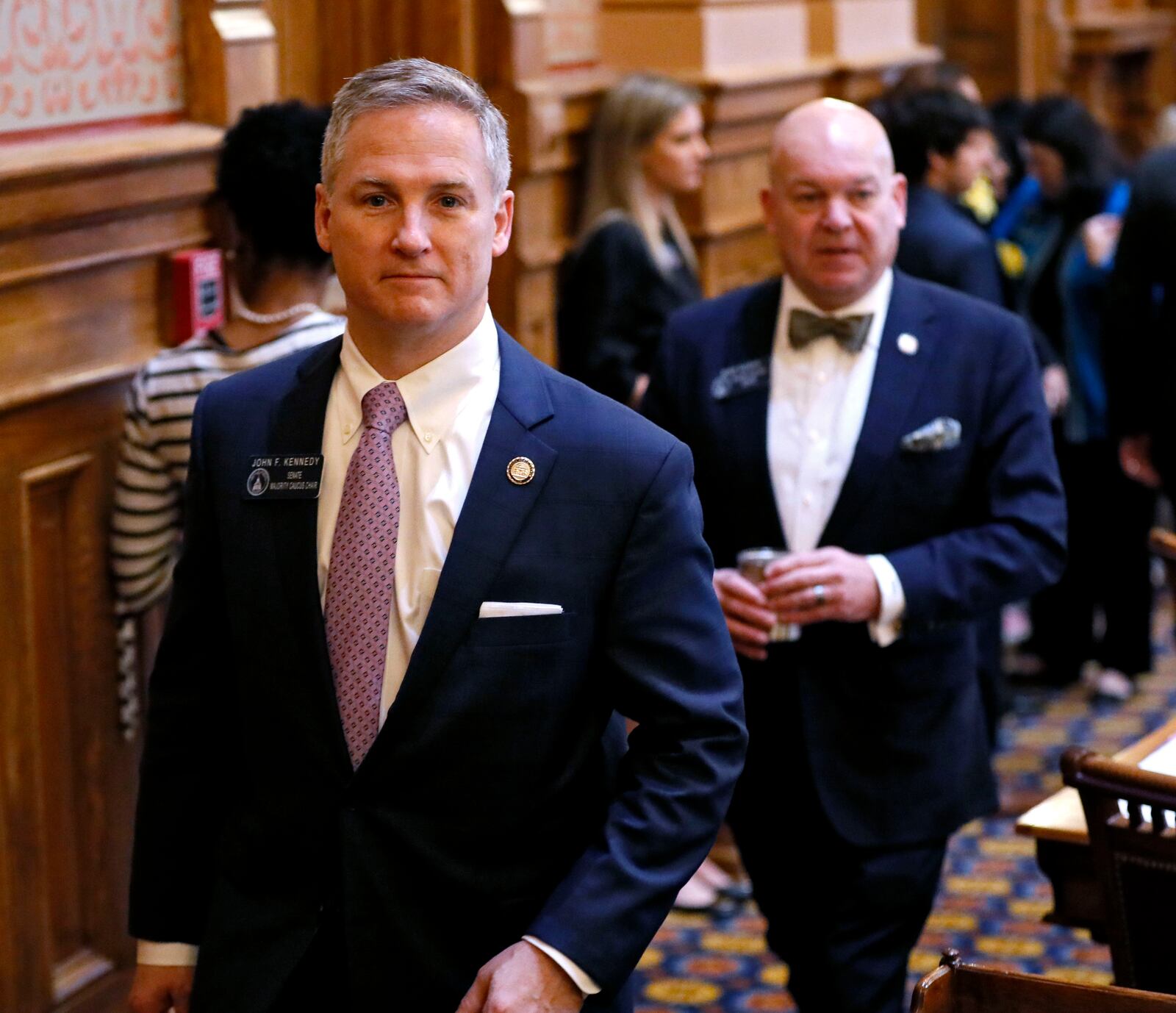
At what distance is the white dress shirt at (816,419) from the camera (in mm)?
3061

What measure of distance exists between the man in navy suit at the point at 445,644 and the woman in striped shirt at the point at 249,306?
1066 millimetres

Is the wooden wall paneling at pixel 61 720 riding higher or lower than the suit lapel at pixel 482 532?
lower

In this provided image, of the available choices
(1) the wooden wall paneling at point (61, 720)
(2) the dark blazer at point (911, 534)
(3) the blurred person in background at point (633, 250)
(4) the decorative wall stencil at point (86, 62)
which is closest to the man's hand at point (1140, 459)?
(3) the blurred person in background at point (633, 250)

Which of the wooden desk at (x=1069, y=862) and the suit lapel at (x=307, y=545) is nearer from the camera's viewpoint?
the suit lapel at (x=307, y=545)

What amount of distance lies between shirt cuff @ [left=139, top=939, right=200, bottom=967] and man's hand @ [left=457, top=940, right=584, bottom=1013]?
0.45 m

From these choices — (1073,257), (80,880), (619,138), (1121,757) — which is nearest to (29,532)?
(80,880)

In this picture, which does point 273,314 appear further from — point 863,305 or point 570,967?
point 570,967

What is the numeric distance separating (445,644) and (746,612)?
1079 millimetres

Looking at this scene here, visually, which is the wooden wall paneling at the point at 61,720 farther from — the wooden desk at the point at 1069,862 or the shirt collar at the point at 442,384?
the wooden desk at the point at 1069,862

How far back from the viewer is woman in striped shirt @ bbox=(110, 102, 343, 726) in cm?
316

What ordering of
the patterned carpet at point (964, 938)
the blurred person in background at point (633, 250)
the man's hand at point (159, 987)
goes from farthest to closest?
the blurred person in background at point (633, 250) < the patterned carpet at point (964, 938) < the man's hand at point (159, 987)

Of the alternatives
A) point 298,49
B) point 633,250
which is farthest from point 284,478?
point 633,250

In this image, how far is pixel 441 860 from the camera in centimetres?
202

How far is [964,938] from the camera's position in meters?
4.35
